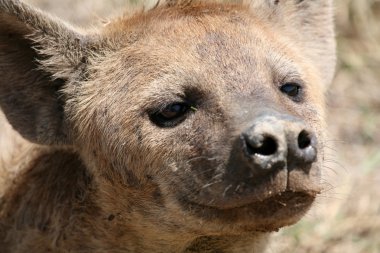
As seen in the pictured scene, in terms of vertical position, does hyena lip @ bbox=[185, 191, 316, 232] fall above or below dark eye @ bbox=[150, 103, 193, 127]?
below

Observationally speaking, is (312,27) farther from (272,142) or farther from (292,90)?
(272,142)

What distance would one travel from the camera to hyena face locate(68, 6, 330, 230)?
13.8 feet

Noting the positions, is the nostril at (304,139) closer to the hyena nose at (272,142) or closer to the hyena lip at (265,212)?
the hyena nose at (272,142)

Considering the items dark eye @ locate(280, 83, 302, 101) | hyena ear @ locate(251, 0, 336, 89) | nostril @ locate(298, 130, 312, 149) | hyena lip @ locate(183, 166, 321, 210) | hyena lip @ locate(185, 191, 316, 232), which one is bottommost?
hyena lip @ locate(185, 191, 316, 232)

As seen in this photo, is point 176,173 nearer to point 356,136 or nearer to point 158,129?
point 158,129

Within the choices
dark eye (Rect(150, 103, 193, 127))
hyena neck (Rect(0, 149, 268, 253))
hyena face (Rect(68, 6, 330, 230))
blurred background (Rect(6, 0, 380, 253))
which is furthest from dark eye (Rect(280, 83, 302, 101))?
blurred background (Rect(6, 0, 380, 253))

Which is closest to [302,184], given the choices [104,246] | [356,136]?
[104,246]

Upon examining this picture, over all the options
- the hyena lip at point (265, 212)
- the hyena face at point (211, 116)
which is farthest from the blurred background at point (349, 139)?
the hyena lip at point (265, 212)

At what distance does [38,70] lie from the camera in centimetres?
516

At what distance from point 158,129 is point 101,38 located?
710 millimetres

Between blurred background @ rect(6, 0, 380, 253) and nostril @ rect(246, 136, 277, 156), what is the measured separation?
4.56ft

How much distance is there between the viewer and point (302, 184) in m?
4.31

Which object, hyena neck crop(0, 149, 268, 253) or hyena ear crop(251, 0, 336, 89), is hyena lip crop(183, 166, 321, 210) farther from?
hyena ear crop(251, 0, 336, 89)

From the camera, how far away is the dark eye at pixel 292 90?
4828mm
